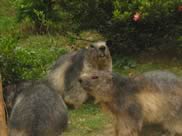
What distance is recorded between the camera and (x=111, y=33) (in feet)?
44.6

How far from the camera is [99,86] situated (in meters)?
8.90

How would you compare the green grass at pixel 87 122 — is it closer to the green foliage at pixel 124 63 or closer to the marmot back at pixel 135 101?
the marmot back at pixel 135 101

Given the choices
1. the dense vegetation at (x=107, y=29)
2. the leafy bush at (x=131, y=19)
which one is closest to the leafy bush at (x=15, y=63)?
the dense vegetation at (x=107, y=29)

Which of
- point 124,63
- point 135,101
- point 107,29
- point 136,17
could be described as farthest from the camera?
point 124,63

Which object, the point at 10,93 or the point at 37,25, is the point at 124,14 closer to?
the point at 10,93

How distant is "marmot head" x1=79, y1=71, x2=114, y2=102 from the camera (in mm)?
8870

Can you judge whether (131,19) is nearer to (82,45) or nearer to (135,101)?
(82,45)

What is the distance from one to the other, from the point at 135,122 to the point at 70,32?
6.32m

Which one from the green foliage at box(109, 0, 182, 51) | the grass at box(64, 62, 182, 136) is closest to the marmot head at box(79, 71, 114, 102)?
the grass at box(64, 62, 182, 136)

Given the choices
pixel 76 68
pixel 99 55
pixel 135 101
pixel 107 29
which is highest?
pixel 135 101

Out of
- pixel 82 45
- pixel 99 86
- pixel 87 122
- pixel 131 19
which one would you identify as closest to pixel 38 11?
pixel 82 45

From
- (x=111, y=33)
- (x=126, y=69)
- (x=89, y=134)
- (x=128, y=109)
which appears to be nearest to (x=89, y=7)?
(x=111, y=33)

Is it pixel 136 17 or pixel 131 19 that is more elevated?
pixel 136 17

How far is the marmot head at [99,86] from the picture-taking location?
29.1ft
